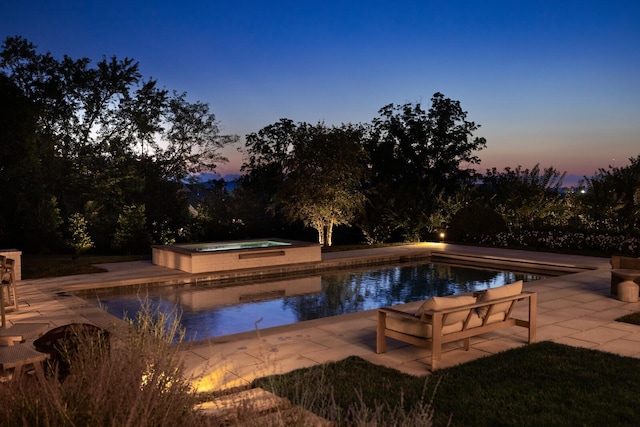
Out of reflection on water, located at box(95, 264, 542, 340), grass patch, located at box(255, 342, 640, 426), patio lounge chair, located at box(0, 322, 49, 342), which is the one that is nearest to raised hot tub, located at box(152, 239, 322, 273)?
reflection on water, located at box(95, 264, 542, 340)

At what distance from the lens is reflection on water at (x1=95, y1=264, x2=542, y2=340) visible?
806 cm

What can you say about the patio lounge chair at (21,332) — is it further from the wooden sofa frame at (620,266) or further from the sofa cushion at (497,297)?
the wooden sofa frame at (620,266)

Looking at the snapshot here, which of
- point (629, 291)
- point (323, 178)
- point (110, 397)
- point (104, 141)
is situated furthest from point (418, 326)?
point (104, 141)

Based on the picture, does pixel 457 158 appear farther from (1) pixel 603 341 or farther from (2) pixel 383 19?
(1) pixel 603 341

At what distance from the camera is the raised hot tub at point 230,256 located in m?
11.0

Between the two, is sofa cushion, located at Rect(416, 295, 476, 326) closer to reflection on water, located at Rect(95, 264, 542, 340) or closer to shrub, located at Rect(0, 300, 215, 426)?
shrub, located at Rect(0, 300, 215, 426)

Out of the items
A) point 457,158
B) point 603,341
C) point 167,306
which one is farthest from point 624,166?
point 167,306

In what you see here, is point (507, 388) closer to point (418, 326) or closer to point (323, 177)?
point (418, 326)

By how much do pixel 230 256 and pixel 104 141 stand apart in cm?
1083

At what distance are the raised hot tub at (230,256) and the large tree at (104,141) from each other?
5.12 metres

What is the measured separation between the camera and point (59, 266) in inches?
443

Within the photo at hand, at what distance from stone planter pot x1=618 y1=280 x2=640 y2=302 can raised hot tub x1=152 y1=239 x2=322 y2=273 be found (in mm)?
6522

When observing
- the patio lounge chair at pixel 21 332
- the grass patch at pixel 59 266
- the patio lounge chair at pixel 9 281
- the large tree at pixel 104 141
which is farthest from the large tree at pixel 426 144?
the patio lounge chair at pixel 21 332

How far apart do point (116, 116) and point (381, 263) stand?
12.3 m
